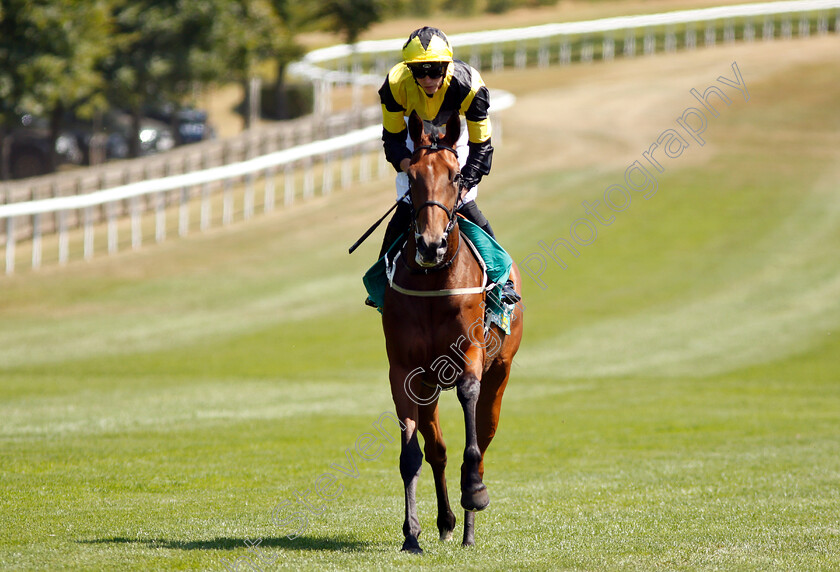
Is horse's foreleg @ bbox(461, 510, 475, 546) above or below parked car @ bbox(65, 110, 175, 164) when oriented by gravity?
above

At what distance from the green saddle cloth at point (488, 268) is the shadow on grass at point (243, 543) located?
1915 millimetres

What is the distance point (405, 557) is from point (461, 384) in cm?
132

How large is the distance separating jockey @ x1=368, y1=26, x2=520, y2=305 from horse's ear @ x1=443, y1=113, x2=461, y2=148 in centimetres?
15

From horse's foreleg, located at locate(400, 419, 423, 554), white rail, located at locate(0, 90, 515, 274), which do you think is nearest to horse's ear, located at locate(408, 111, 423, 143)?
horse's foreleg, located at locate(400, 419, 423, 554)

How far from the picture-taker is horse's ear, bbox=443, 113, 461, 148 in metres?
7.92

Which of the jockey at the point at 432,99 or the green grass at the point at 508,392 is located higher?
the jockey at the point at 432,99

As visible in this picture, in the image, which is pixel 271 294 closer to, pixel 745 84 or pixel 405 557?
pixel 405 557

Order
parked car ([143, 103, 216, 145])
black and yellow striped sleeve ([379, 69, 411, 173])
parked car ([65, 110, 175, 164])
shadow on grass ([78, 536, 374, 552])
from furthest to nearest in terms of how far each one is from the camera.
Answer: parked car ([143, 103, 216, 145]) → parked car ([65, 110, 175, 164]) → black and yellow striped sleeve ([379, 69, 411, 173]) → shadow on grass ([78, 536, 374, 552])

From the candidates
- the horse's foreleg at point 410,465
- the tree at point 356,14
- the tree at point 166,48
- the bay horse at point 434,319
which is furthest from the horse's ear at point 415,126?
the tree at point 356,14

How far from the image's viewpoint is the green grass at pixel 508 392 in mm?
8055

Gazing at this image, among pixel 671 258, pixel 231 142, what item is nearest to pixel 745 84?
pixel 671 258

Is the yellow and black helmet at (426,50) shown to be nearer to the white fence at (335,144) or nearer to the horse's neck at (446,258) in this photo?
the horse's neck at (446,258)

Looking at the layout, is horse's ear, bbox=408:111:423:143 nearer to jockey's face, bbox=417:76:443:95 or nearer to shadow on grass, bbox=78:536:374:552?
jockey's face, bbox=417:76:443:95

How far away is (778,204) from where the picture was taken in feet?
116
